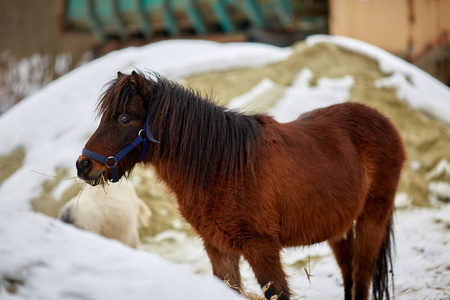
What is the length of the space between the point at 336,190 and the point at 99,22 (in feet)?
36.4

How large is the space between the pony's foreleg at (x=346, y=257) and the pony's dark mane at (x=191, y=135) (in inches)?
55.2

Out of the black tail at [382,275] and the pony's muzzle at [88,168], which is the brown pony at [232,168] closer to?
the pony's muzzle at [88,168]

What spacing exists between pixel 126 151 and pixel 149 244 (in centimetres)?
286

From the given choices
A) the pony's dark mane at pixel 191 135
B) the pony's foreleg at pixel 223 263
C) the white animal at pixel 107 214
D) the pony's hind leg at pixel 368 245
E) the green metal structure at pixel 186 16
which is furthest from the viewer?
the green metal structure at pixel 186 16

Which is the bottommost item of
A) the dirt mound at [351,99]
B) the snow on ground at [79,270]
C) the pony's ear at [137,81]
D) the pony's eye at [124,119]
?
the dirt mound at [351,99]

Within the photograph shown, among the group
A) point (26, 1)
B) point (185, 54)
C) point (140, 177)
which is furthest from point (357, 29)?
point (26, 1)

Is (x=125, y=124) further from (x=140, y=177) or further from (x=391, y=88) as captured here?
(x=391, y=88)

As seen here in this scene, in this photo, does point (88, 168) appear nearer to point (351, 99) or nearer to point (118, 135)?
point (118, 135)

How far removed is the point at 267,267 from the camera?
2.78 meters

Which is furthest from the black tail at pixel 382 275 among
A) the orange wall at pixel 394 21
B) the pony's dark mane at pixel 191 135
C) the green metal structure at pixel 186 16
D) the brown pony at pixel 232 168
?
the green metal structure at pixel 186 16

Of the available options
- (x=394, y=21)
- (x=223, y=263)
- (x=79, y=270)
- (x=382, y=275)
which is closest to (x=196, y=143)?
(x=223, y=263)

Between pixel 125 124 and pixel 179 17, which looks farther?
pixel 179 17

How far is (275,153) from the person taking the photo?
3.01m

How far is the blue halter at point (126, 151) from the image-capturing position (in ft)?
9.09
